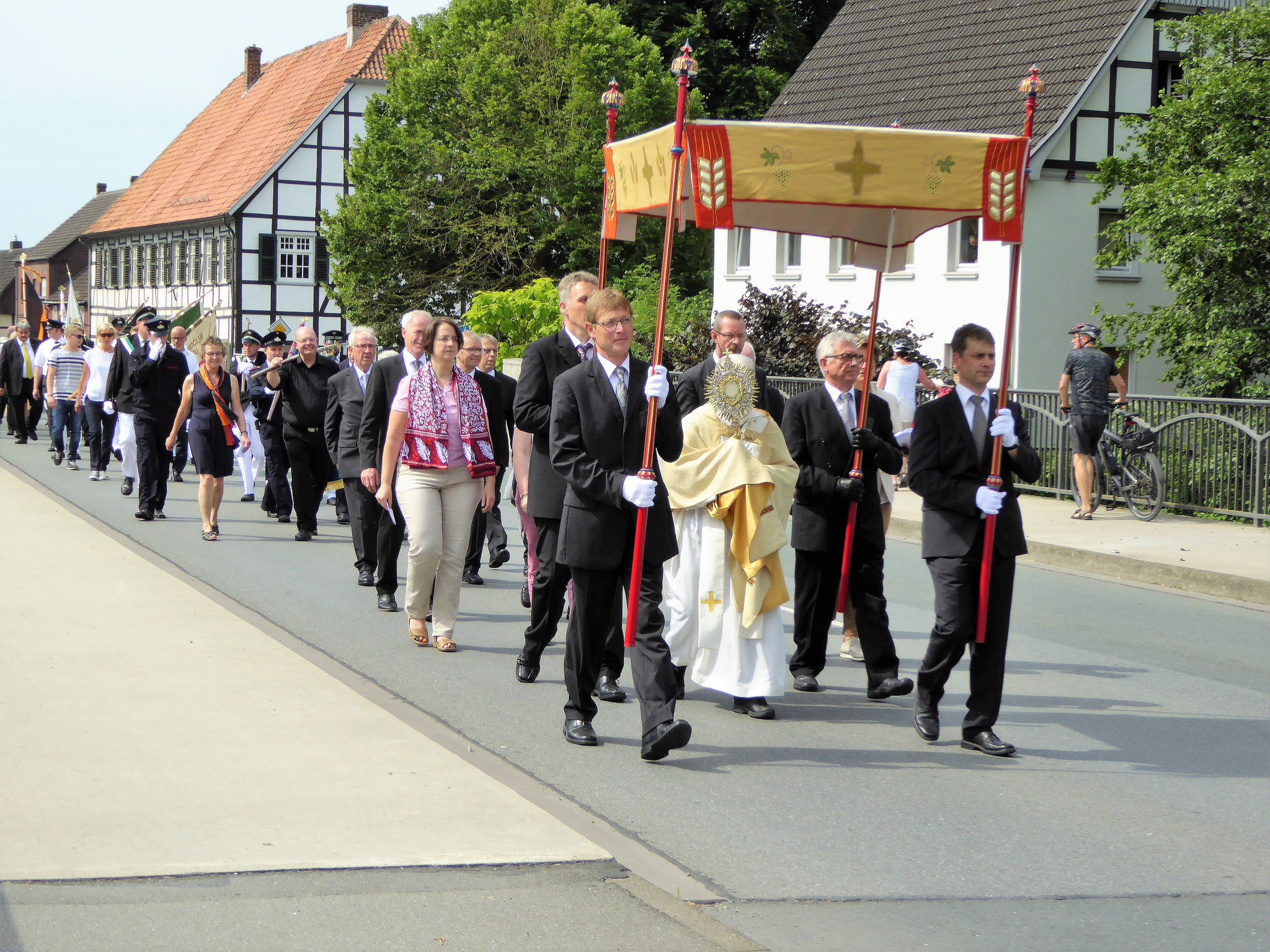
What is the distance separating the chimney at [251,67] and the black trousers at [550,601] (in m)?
63.4

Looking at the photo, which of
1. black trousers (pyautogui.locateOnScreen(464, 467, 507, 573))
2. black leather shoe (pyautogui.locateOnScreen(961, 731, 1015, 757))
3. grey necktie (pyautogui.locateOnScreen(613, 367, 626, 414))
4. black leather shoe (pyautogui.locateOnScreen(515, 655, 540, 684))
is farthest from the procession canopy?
black trousers (pyautogui.locateOnScreen(464, 467, 507, 573))

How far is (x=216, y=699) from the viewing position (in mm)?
6973

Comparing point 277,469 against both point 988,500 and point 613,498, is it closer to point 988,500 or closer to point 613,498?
point 613,498

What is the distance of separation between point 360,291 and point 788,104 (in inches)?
628

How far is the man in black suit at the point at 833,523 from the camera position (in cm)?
766

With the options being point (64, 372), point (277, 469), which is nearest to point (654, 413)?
point (277, 469)

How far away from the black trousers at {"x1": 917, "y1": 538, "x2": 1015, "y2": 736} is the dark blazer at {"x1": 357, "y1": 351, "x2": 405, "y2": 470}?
4.19m

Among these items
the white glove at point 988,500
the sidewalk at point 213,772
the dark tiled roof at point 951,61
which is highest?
the dark tiled roof at point 951,61

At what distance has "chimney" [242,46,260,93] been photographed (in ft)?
220

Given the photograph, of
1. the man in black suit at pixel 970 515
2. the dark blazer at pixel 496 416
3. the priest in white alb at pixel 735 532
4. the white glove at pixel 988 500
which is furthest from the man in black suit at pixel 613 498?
the dark blazer at pixel 496 416

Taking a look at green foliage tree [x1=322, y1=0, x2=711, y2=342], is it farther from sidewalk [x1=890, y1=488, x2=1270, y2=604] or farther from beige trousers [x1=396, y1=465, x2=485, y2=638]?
beige trousers [x1=396, y1=465, x2=485, y2=638]

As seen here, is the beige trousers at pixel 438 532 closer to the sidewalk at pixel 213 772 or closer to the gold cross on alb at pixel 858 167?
the sidewalk at pixel 213 772

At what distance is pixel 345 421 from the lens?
11273 millimetres

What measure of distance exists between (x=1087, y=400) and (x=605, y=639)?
10.6 metres
